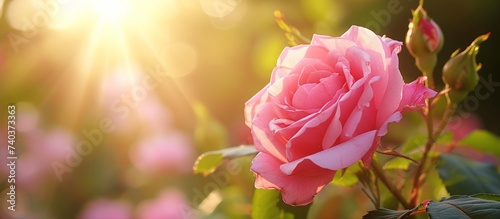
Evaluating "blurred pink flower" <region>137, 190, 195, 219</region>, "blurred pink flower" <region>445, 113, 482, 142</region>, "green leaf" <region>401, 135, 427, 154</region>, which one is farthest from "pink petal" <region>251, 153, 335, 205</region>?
"blurred pink flower" <region>445, 113, 482, 142</region>

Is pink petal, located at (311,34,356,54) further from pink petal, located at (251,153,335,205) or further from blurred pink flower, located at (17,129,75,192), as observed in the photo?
blurred pink flower, located at (17,129,75,192)

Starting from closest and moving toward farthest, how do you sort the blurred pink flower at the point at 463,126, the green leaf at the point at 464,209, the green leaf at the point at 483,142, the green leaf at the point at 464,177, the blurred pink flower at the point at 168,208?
the green leaf at the point at 464,209 < the green leaf at the point at 464,177 < the green leaf at the point at 483,142 < the blurred pink flower at the point at 168,208 < the blurred pink flower at the point at 463,126

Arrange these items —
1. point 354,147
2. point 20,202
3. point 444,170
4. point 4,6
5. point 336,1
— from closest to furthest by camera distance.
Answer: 1. point 354,147
2. point 444,170
3. point 4,6
4. point 20,202
5. point 336,1

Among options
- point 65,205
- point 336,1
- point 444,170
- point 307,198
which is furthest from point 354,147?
point 336,1

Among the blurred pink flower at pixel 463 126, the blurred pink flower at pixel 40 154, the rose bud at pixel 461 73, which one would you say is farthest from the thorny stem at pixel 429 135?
the blurred pink flower at pixel 463 126

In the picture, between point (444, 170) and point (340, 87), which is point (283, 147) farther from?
point (444, 170)

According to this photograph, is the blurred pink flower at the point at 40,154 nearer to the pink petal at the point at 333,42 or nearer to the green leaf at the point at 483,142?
the green leaf at the point at 483,142
